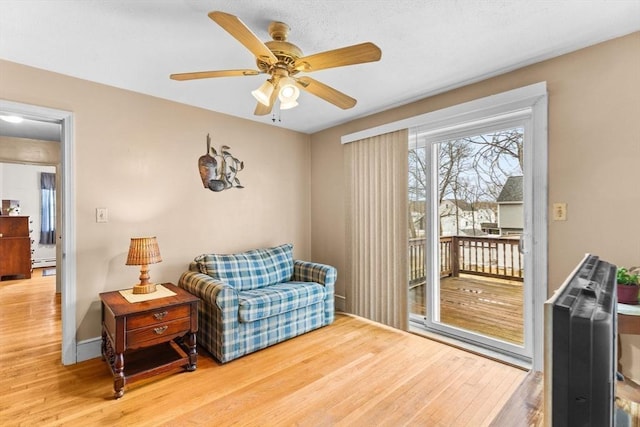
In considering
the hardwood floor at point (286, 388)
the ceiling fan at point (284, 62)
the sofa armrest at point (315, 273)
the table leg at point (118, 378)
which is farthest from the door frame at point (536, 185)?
the table leg at point (118, 378)

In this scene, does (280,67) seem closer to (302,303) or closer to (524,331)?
(302,303)

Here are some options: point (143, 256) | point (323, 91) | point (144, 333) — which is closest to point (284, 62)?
point (323, 91)

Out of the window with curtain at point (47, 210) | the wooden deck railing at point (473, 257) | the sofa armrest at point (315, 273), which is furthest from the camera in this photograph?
the window with curtain at point (47, 210)

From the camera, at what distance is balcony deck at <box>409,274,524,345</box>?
2.76 meters

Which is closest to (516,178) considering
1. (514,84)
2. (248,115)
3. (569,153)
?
(569,153)

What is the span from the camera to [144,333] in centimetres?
220

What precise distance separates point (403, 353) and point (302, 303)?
3.30 ft

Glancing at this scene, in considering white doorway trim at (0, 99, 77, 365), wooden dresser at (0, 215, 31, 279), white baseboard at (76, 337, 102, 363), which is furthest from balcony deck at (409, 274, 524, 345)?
wooden dresser at (0, 215, 31, 279)

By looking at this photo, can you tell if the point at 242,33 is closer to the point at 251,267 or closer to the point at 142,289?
the point at 142,289

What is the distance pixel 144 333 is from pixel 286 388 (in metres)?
1.08

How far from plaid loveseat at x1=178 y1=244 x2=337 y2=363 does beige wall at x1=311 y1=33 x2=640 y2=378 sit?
1992 mm

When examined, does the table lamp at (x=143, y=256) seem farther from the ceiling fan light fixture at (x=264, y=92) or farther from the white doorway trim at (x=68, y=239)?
the ceiling fan light fixture at (x=264, y=92)

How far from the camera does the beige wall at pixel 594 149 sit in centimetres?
191

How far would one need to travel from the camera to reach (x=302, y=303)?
3.01 meters
